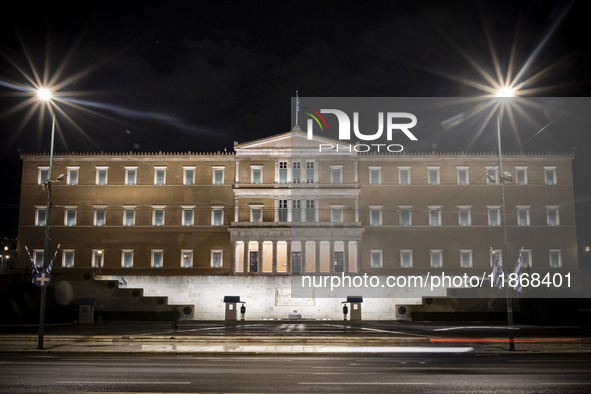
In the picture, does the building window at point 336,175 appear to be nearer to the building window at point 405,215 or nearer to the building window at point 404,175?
the building window at point 404,175

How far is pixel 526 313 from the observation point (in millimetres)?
41562

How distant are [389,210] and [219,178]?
1801cm

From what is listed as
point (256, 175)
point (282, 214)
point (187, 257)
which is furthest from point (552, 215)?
point (187, 257)

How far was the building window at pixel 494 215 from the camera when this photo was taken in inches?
2301

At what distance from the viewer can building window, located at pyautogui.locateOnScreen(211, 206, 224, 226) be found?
5875 cm

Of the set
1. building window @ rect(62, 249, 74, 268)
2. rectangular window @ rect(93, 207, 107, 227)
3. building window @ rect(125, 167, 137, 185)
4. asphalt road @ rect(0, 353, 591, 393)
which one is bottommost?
asphalt road @ rect(0, 353, 591, 393)

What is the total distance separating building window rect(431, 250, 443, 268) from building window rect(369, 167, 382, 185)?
913 cm

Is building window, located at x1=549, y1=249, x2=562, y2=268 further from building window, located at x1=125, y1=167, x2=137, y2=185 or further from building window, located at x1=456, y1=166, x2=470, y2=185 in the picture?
building window, located at x1=125, y1=167, x2=137, y2=185

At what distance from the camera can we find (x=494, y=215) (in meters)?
58.8

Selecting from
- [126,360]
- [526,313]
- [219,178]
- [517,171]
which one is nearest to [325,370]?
[126,360]

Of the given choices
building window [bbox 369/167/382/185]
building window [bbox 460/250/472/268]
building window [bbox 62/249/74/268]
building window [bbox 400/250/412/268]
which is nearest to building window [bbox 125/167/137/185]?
building window [bbox 62/249/74/268]

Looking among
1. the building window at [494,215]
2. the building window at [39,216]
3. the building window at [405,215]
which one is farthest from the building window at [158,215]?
the building window at [494,215]

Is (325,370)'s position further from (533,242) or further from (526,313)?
(533,242)

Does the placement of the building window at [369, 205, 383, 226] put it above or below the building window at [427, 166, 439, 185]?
below
